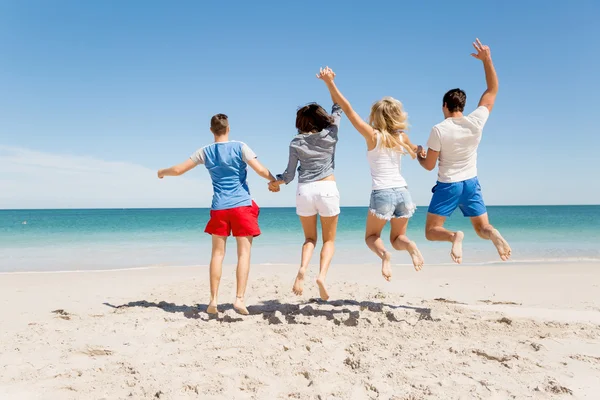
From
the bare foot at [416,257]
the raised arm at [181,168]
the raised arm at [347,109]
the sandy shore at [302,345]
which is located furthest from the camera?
the raised arm at [181,168]

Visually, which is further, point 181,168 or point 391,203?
point 181,168

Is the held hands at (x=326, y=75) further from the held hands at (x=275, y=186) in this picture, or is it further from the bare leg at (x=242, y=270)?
the bare leg at (x=242, y=270)

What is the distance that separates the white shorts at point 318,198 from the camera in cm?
418

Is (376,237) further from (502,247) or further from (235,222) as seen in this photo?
(235,222)

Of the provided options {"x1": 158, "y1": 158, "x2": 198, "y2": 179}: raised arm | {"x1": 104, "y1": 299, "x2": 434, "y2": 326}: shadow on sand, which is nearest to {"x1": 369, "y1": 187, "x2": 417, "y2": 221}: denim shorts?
{"x1": 104, "y1": 299, "x2": 434, "y2": 326}: shadow on sand

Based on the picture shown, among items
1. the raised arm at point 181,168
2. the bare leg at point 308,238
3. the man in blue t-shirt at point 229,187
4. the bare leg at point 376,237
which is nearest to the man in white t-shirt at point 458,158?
the bare leg at point 376,237

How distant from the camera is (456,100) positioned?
168 inches

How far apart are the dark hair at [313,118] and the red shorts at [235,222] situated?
3.32 ft

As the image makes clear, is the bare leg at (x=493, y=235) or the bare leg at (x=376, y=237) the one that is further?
the bare leg at (x=376, y=237)

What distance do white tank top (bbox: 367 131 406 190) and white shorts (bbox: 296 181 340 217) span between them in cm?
43

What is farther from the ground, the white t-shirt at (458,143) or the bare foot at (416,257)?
the white t-shirt at (458,143)

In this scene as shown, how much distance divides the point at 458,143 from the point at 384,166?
30.9 inches

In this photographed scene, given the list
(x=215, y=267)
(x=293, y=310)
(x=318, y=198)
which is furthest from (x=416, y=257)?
(x=215, y=267)

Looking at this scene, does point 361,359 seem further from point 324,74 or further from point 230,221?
point 324,74
